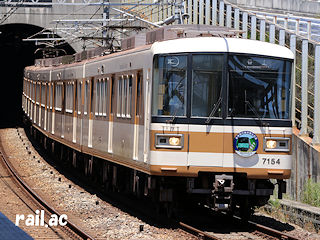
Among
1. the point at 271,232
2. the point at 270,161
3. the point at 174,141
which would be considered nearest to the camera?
the point at 271,232

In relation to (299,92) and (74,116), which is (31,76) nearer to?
(74,116)

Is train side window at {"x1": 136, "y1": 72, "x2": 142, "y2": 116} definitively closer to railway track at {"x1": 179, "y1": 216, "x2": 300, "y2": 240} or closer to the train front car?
the train front car

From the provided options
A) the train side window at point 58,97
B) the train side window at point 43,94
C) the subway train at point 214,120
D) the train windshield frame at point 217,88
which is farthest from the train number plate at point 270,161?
the train side window at point 43,94

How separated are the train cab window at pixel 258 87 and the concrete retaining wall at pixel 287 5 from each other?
20.0 m

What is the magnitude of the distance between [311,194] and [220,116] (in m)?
4.46

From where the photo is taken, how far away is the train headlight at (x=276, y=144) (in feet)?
37.1

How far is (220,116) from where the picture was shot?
11266 millimetres

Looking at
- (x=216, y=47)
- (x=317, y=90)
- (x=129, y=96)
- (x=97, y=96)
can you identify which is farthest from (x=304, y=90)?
(x=216, y=47)

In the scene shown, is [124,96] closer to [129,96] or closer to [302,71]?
[129,96]

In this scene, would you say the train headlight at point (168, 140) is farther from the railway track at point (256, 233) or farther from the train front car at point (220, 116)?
the railway track at point (256, 233)

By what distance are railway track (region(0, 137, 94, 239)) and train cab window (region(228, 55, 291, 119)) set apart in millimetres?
3029

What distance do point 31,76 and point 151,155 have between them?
22.7 meters

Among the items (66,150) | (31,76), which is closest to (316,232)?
(66,150)

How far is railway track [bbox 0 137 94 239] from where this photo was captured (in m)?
11.2
